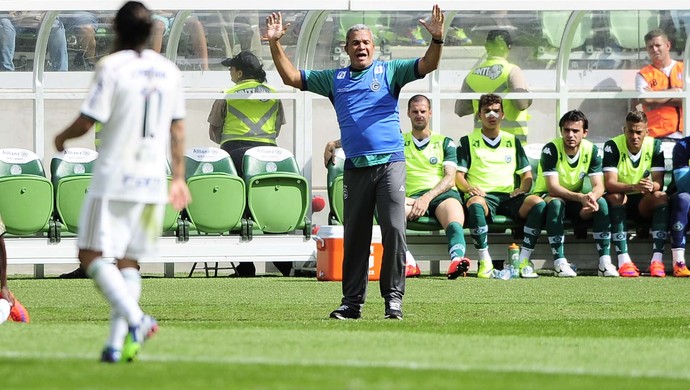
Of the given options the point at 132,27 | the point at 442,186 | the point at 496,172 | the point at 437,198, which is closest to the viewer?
the point at 132,27

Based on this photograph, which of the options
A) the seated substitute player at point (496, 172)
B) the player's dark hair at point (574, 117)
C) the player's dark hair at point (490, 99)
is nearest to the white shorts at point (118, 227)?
the seated substitute player at point (496, 172)

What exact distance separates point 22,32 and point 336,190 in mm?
4318

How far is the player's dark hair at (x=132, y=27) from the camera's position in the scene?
7.04 metres

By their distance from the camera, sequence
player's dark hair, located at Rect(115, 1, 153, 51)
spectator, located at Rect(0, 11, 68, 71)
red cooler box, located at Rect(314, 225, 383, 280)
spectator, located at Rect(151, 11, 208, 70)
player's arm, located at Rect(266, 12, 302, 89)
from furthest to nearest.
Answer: spectator, located at Rect(151, 11, 208, 70)
spectator, located at Rect(0, 11, 68, 71)
red cooler box, located at Rect(314, 225, 383, 280)
player's arm, located at Rect(266, 12, 302, 89)
player's dark hair, located at Rect(115, 1, 153, 51)

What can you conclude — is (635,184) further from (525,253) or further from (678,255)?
(525,253)

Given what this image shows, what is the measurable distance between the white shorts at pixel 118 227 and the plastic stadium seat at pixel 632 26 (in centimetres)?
1176

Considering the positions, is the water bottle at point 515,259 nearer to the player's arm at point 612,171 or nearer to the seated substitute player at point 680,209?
the player's arm at point 612,171

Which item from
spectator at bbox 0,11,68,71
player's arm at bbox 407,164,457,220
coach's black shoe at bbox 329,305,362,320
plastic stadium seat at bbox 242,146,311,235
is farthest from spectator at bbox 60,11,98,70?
coach's black shoe at bbox 329,305,362,320

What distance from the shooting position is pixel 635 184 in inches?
643

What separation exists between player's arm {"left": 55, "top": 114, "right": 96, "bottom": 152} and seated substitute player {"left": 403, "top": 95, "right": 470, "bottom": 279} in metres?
8.81

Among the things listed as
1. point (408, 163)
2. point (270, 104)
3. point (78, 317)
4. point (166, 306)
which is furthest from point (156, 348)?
point (270, 104)

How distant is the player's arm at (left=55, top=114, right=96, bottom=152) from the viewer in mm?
6844

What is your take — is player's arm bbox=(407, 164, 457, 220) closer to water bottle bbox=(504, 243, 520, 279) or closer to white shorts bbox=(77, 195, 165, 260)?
water bottle bbox=(504, 243, 520, 279)

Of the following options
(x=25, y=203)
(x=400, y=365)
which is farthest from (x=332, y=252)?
(x=400, y=365)
